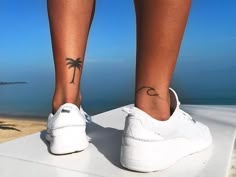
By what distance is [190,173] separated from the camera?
0.62 meters

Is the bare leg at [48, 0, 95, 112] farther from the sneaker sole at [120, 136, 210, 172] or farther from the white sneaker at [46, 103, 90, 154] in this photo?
the sneaker sole at [120, 136, 210, 172]

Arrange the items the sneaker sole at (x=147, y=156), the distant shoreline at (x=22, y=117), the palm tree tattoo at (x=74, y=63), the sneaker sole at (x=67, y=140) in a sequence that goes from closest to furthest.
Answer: the sneaker sole at (x=147, y=156) → the sneaker sole at (x=67, y=140) → the palm tree tattoo at (x=74, y=63) → the distant shoreline at (x=22, y=117)

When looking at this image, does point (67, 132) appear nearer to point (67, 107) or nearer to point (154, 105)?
point (67, 107)

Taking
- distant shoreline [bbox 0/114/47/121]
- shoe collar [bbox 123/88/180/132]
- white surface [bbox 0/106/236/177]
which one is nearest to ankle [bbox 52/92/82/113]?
white surface [bbox 0/106/236/177]

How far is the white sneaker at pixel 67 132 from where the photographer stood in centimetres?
73

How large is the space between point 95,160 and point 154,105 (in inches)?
7.1

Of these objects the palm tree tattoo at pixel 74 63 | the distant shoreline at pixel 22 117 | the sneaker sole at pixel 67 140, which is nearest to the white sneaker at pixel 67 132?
the sneaker sole at pixel 67 140

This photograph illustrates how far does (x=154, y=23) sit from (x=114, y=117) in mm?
578

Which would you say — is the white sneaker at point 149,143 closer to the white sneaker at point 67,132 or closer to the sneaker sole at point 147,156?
the sneaker sole at point 147,156

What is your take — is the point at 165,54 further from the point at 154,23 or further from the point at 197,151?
the point at 197,151

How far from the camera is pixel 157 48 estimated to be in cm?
67

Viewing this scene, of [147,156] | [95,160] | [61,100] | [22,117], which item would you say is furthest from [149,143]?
[22,117]

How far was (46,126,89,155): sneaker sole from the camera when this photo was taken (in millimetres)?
727

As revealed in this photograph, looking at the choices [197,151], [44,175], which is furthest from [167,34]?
[44,175]
